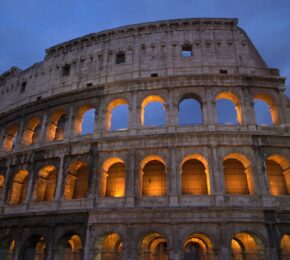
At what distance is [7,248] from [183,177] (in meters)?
11.3

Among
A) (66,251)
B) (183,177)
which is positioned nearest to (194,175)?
(183,177)

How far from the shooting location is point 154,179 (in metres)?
16.6

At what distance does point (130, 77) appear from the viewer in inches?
744

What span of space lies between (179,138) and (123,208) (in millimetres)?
4775

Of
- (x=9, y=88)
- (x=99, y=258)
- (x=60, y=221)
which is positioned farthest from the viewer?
(x=9, y=88)

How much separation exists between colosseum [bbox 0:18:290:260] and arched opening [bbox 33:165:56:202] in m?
0.07

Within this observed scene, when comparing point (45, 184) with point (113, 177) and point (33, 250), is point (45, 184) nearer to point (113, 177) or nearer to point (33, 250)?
point (33, 250)

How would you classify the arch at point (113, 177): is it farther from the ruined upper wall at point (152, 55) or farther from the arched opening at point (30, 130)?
the arched opening at point (30, 130)

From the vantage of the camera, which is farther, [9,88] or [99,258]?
[9,88]

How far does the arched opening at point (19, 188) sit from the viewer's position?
1912 cm

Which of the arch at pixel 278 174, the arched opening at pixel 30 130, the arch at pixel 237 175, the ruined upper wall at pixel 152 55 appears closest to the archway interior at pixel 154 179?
the arch at pixel 237 175

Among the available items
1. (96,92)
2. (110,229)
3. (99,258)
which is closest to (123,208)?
(110,229)

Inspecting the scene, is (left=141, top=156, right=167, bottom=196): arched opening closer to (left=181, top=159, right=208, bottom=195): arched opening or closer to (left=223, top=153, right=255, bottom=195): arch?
(left=181, top=159, right=208, bottom=195): arched opening

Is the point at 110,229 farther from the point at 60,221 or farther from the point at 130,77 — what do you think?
the point at 130,77
